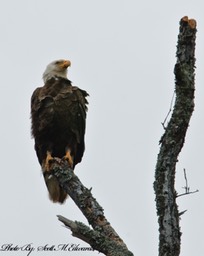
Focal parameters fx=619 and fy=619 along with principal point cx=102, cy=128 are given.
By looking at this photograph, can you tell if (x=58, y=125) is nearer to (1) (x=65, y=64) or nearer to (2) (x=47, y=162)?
(2) (x=47, y=162)

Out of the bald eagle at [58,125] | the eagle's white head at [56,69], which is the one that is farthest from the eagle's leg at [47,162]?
the eagle's white head at [56,69]

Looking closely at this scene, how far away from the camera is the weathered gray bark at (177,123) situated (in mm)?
4641

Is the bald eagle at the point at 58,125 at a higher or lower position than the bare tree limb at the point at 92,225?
higher

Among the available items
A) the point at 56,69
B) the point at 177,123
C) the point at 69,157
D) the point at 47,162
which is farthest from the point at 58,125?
the point at 177,123

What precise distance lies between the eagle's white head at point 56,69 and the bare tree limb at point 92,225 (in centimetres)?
322

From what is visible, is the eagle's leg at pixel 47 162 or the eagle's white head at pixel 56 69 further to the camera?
the eagle's white head at pixel 56 69

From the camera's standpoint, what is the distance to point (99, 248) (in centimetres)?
497

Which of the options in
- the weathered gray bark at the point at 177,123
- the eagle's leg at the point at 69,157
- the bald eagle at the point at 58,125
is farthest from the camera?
the bald eagle at the point at 58,125

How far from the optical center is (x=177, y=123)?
473 cm

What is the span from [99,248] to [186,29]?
1864 millimetres

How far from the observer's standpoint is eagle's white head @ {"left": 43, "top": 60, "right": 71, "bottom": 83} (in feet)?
30.2

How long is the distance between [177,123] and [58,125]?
336 centimetres

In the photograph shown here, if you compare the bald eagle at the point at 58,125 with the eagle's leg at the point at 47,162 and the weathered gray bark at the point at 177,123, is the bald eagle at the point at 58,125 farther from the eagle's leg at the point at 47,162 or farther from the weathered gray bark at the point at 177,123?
the weathered gray bark at the point at 177,123

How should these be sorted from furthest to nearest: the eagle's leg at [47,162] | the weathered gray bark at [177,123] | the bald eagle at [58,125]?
the bald eagle at [58,125] < the eagle's leg at [47,162] < the weathered gray bark at [177,123]
